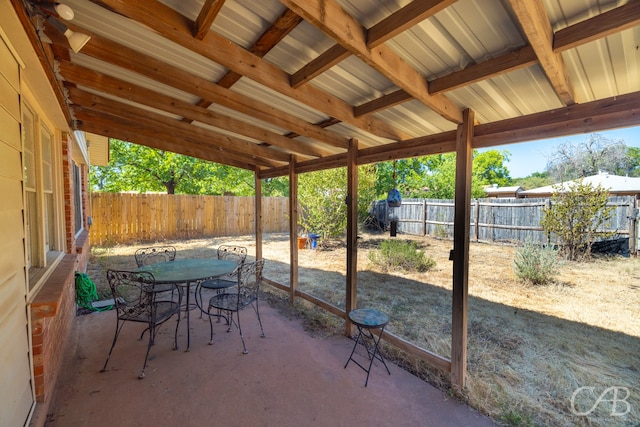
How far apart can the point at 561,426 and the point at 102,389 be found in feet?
11.0

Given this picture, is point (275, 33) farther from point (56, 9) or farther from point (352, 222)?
point (352, 222)

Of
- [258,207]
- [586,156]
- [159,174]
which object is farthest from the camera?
[159,174]

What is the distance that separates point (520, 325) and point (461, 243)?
7.15ft

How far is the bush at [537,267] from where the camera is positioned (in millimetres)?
4992

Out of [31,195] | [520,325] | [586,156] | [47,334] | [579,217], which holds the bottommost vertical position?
[520,325]

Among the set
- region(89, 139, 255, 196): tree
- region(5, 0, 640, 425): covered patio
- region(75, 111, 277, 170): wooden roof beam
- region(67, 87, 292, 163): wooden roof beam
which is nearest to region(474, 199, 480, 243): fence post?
region(67, 87, 292, 163): wooden roof beam

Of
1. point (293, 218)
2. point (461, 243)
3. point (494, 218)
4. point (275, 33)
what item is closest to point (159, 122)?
point (293, 218)

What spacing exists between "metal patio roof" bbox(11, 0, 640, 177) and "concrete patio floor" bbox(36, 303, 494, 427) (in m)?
2.04

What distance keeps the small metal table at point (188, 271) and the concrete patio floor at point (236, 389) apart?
46cm

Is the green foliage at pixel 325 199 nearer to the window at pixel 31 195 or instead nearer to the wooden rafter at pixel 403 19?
the window at pixel 31 195

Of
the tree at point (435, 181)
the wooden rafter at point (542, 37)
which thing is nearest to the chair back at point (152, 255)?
the wooden rafter at point (542, 37)

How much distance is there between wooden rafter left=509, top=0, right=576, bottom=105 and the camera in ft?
3.57

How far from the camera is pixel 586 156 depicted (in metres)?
12.5

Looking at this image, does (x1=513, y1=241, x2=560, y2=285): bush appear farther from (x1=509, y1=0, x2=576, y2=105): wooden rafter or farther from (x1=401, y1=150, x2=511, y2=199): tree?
(x1=401, y1=150, x2=511, y2=199): tree
